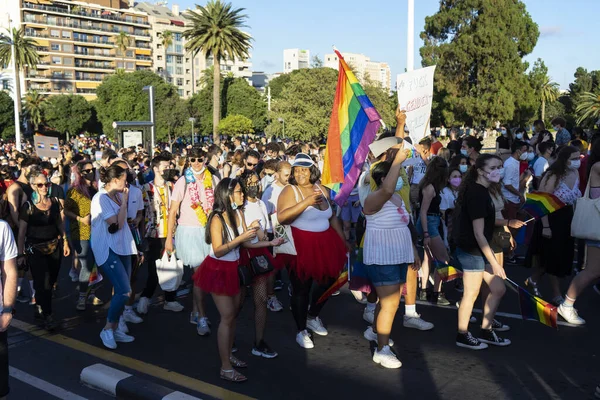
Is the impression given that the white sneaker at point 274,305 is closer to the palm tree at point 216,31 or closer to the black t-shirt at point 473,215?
the black t-shirt at point 473,215

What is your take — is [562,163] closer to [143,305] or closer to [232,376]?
[232,376]

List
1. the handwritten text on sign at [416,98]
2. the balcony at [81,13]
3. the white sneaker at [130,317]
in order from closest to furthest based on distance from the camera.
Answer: the white sneaker at [130,317]
the handwritten text on sign at [416,98]
the balcony at [81,13]

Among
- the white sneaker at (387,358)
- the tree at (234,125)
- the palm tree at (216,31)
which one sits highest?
the palm tree at (216,31)

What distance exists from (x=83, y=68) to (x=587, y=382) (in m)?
101

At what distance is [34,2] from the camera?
90.6 meters

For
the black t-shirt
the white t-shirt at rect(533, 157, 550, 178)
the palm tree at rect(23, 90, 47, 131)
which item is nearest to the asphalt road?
the black t-shirt

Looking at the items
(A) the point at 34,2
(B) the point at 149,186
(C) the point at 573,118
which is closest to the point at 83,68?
(A) the point at 34,2

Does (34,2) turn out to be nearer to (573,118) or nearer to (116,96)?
(116,96)

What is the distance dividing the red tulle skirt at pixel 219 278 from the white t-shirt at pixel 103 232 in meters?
1.32

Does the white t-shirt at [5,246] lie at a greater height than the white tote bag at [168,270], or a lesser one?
greater

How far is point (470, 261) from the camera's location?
544cm

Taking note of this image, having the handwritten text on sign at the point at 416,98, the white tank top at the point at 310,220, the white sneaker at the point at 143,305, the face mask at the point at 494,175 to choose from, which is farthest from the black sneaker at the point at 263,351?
the handwritten text on sign at the point at 416,98

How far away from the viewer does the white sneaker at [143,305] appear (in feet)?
22.8

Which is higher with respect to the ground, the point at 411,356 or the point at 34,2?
the point at 34,2
